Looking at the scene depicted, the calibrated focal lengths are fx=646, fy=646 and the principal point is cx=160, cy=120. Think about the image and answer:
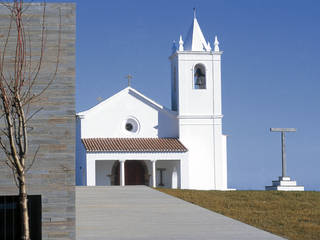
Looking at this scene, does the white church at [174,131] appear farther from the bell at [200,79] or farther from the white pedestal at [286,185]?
the white pedestal at [286,185]

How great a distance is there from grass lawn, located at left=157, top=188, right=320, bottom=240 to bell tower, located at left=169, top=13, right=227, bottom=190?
13551mm

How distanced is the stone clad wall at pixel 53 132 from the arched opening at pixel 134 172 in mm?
26595

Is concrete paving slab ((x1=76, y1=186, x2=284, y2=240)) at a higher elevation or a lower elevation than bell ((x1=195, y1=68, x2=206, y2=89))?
lower

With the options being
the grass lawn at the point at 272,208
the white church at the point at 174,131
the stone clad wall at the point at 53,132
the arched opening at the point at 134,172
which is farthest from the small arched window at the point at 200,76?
the stone clad wall at the point at 53,132

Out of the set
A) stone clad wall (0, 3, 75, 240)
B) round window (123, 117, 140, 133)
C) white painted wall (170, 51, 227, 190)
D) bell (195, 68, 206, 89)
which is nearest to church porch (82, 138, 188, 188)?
round window (123, 117, 140, 133)

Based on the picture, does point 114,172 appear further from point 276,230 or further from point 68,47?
point 68,47

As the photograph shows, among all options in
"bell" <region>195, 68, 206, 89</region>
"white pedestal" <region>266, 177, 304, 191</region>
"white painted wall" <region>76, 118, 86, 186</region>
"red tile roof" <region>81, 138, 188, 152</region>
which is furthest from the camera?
"bell" <region>195, 68, 206, 89</region>

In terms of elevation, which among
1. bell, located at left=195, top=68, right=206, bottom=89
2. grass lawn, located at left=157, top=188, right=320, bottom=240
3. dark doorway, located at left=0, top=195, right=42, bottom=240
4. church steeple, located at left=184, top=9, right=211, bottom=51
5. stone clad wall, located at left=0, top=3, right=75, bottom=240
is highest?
church steeple, located at left=184, top=9, right=211, bottom=51

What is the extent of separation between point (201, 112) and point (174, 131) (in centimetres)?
195

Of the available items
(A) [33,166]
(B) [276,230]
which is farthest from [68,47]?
(B) [276,230]

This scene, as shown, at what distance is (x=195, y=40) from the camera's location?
3906 cm

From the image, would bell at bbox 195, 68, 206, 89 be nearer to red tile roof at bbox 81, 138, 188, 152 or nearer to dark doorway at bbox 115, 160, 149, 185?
red tile roof at bbox 81, 138, 188, 152

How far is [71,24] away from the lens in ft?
35.7

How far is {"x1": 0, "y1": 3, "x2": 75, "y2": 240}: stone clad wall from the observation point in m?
10.7
